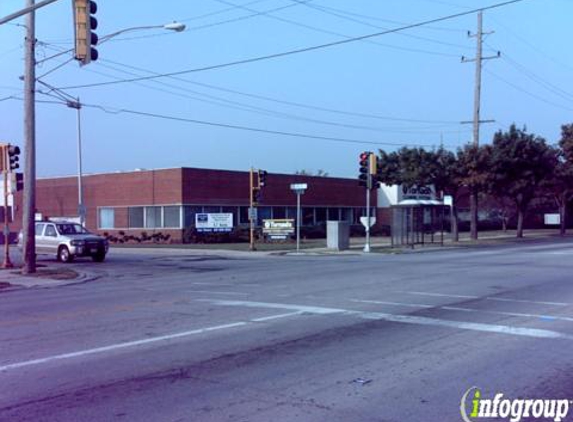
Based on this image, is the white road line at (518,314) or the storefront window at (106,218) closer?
the white road line at (518,314)

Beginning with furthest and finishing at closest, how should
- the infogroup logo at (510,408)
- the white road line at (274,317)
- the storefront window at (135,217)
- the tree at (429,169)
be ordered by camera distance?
the storefront window at (135,217), the tree at (429,169), the white road line at (274,317), the infogroup logo at (510,408)

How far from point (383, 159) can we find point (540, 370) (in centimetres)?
3852

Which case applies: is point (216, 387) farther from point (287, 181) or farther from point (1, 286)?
point (287, 181)

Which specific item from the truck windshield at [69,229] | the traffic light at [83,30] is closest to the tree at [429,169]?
the truck windshield at [69,229]

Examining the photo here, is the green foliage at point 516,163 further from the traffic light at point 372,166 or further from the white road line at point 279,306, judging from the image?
the white road line at point 279,306

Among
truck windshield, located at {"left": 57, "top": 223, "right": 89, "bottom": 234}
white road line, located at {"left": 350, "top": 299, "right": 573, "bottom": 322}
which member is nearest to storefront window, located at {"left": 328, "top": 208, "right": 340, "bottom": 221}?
truck windshield, located at {"left": 57, "top": 223, "right": 89, "bottom": 234}

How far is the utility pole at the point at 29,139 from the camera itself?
2172 cm

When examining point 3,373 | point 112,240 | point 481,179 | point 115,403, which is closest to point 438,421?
point 115,403

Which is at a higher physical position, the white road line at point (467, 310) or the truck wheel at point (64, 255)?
the truck wheel at point (64, 255)

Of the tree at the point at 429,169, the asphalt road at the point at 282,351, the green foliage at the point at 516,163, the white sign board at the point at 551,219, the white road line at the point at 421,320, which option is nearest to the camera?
the asphalt road at the point at 282,351

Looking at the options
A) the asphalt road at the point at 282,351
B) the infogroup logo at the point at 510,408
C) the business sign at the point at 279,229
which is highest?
the business sign at the point at 279,229

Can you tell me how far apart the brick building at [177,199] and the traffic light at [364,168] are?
54.8 feet

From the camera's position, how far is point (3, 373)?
7516mm

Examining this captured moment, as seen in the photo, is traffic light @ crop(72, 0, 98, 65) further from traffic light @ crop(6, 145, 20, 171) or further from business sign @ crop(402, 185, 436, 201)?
business sign @ crop(402, 185, 436, 201)
